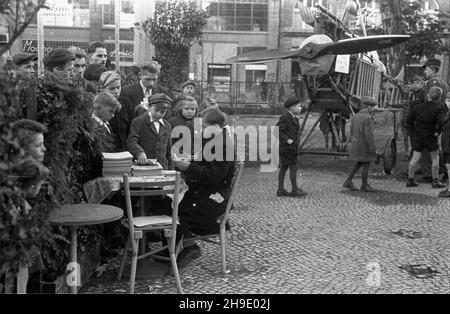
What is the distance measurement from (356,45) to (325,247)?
5946 millimetres

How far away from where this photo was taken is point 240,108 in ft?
84.8

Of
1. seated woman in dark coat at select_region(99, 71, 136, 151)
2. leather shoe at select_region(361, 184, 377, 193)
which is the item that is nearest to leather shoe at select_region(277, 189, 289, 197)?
leather shoe at select_region(361, 184, 377, 193)

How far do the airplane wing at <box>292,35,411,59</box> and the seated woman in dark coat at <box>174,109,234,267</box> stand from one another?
21.3 feet

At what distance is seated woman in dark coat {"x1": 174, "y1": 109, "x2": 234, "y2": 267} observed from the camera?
4.70 m

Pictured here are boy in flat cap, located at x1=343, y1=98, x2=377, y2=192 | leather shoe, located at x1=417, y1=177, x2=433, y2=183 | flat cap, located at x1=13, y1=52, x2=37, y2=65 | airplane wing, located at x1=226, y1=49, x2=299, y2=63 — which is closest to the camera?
flat cap, located at x1=13, y1=52, x2=37, y2=65

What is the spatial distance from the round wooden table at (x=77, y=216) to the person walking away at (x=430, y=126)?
21.8 ft

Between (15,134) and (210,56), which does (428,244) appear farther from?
(210,56)

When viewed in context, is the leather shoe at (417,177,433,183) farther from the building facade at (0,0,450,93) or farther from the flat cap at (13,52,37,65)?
the building facade at (0,0,450,93)

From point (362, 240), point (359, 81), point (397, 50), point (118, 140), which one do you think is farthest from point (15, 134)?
point (397, 50)

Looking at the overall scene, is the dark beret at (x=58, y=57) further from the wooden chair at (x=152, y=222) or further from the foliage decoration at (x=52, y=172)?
the wooden chair at (x=152, y=222)

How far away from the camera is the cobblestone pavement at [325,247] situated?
4.65 m

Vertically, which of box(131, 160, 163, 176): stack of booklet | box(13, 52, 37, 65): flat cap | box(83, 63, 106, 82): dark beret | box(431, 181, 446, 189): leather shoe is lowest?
box(431, 181, 446, 189): leather shoe

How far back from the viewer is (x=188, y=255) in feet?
16.8

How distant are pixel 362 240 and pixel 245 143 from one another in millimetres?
8953
